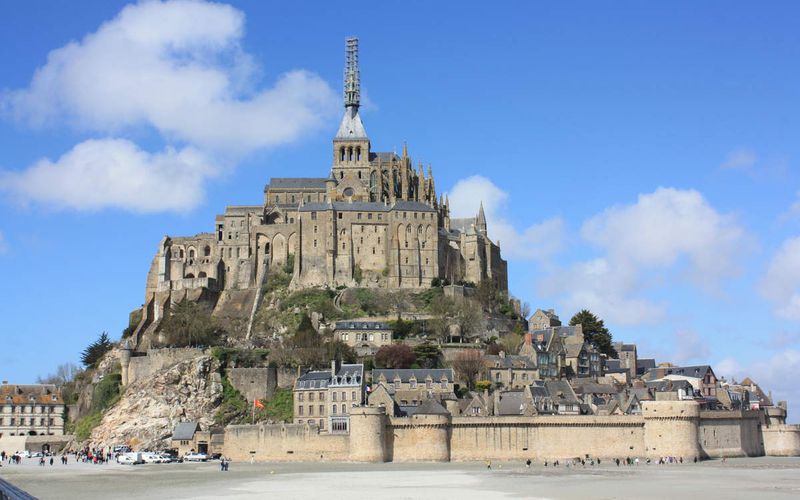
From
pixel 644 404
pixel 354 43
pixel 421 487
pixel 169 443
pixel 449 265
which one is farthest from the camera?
pixel 354 43

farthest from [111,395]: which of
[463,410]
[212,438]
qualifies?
[463,410]

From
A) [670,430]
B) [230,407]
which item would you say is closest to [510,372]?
[670,430]

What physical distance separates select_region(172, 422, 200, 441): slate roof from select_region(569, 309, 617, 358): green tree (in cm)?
3723

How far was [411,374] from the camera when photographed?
72.2 metres

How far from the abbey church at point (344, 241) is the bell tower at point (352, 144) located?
0.12 metres

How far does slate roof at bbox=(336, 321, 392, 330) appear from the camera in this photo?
8281 centimetres

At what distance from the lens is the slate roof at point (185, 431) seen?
68875 mm

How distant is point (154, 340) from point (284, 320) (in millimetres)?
11259

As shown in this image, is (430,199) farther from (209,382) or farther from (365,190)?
(209,382)

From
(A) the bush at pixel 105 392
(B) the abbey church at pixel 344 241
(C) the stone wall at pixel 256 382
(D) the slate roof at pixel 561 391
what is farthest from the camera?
(B) the abbey church at pixel 344 241

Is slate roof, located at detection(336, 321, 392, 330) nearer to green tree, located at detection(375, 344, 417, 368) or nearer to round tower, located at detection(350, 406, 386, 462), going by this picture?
green tree, located at detection(375, 344, 417, 368)

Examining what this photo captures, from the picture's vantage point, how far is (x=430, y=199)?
103375 mm

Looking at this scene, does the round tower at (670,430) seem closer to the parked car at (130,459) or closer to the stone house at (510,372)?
the stone house at (510,372)

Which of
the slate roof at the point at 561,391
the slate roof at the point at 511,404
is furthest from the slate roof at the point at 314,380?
the slate roof at the point at 561,391
